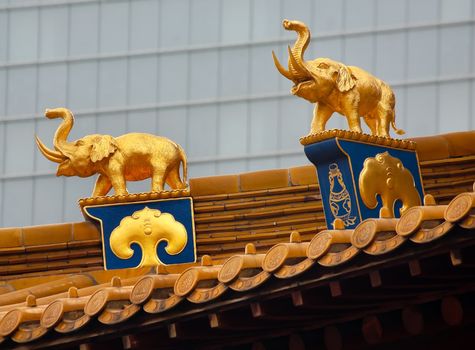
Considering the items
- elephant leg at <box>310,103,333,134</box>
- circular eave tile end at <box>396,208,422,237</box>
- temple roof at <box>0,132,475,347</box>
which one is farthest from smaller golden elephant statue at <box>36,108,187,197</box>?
circular eave tile end at <box>396,208,422,237</box>

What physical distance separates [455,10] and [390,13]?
1.33m

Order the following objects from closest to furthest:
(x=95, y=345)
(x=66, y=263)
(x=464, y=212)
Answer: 1. (x=464, y=212)
2. (x=95, y=345)
3. (x=66, y=263)

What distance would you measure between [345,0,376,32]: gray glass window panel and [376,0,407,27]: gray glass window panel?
0.62 ft

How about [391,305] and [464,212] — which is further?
[391,305]

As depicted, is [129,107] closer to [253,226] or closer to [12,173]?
[12,173]

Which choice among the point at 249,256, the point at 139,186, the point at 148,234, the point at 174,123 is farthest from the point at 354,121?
the point at 174,123

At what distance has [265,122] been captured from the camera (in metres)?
42.1

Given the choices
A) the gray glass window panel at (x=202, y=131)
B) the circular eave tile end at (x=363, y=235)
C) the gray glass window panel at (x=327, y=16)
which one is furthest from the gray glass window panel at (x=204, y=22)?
the circular eave tile end at (x=363, y=235)

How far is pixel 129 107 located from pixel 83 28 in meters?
1.99

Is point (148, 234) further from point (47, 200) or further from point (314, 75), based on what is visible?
point (47, 200)

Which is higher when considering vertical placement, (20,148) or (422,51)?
(422,51)

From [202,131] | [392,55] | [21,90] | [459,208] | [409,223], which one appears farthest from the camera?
[21,90]

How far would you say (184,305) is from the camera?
10.8 m

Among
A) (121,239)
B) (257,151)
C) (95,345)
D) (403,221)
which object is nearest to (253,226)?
(121,239)
